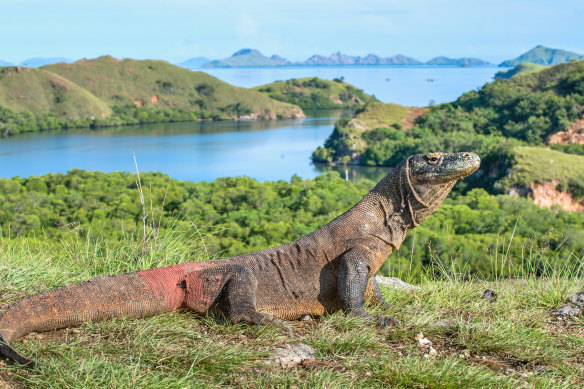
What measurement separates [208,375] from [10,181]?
4837 centimetres

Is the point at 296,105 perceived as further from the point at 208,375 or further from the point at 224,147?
the point at 208,375

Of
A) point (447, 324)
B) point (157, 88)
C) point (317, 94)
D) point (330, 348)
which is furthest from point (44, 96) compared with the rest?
point (330, 348)

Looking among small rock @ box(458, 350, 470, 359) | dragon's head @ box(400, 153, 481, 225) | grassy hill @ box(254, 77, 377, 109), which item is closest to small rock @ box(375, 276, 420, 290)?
dragon's head @ box(400, 153, 481, 225)

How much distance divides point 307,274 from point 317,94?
188m

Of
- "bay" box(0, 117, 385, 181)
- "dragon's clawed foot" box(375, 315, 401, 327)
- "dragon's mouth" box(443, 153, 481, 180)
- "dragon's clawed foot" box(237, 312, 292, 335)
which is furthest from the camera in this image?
"bay" box(0, 117, 385, 181)

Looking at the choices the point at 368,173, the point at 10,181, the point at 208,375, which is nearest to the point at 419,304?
the point at 208,375

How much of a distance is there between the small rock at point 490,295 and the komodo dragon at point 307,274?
35.9 inches

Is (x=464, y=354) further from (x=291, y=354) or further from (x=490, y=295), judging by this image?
(x=490, y=295)

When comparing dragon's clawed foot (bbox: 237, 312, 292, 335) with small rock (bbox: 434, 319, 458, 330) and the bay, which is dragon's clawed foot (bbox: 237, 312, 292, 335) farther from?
the bay

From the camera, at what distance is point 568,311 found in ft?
14.6

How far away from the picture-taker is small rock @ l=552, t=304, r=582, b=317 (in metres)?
4.43

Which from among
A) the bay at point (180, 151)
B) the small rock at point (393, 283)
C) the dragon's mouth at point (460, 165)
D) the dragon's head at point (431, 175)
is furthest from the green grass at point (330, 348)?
the bay at point (180, 151)

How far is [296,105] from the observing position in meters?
173

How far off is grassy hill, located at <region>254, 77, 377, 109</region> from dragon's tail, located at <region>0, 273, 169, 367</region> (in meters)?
177
